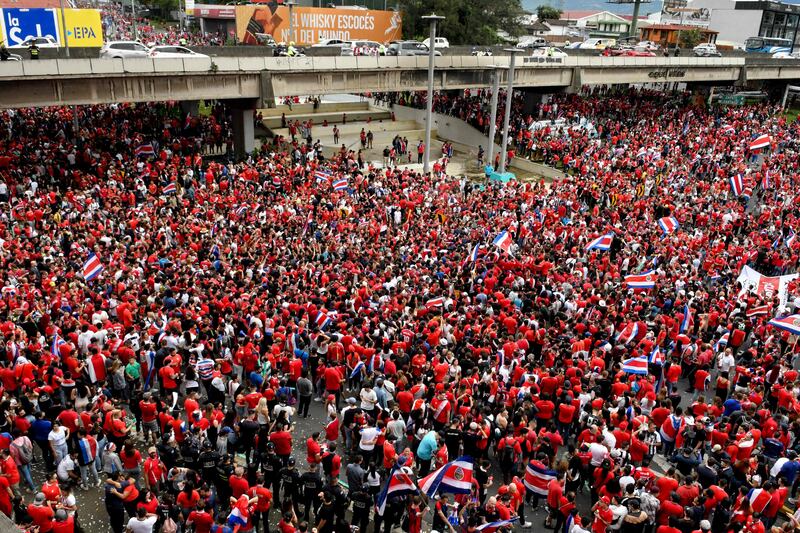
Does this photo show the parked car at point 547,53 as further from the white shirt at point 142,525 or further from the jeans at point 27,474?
the white shirt at point 142,525

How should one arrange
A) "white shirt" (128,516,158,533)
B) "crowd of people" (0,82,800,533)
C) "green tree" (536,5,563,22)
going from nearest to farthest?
"white shirt" (128,516,158,533), "crowd of people" (0,82,800,533), "green tree" (536,5,563,22)

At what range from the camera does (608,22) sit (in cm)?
11594

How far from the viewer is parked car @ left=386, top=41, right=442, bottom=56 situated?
1448 inches

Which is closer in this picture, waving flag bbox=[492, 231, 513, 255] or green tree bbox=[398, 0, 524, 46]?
waving flag bbox=[492, 231, 513, 255]

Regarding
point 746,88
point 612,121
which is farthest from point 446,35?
point 746,88

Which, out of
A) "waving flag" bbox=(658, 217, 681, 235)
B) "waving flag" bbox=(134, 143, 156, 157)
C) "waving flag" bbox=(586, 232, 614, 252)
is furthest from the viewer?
"waving flag" bbox=(134, 143, 156, 157)

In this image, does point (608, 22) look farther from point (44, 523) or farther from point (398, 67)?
point (44, 523)

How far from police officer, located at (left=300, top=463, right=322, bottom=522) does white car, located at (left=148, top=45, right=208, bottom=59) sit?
2335cm

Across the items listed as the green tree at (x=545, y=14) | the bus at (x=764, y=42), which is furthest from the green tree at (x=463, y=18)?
the green tree at (x=545, y=14)

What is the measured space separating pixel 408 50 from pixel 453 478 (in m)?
33.6

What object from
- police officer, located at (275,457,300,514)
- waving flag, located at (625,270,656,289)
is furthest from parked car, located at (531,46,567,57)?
police officer, located at (275,457,300,514)

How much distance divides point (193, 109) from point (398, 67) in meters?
12.3

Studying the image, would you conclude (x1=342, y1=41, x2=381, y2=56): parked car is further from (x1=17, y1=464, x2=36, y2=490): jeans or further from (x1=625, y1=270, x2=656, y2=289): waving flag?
(x1=17, y1=464, x2=36, y2=490): jeans

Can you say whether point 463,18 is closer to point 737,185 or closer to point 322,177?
point 737,185
